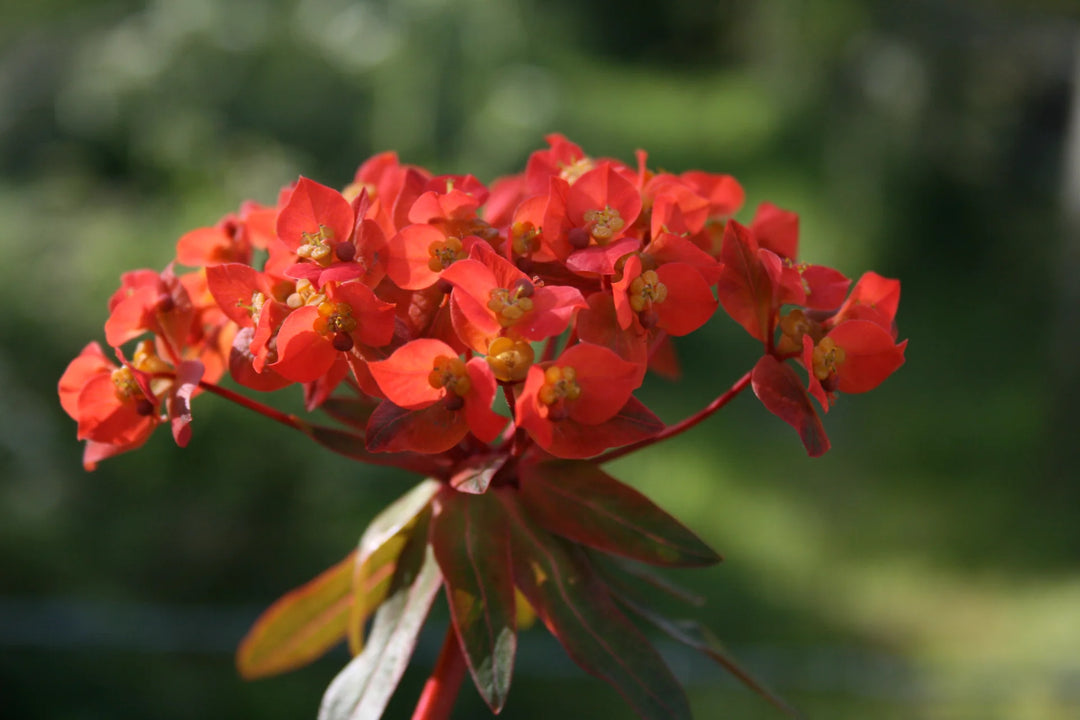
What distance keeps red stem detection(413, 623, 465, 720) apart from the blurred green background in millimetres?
547

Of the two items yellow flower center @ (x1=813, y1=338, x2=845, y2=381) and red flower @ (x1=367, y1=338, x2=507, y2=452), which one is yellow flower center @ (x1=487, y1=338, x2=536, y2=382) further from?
yellow flower center @ (x1=813, y1=338, x2=845, y2=381)

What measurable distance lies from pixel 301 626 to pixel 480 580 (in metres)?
0.27

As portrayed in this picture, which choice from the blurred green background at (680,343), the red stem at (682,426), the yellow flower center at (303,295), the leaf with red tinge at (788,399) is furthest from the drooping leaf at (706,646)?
the blurred green background at (680,343)

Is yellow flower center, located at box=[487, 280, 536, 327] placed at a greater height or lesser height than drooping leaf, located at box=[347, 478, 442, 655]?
greater

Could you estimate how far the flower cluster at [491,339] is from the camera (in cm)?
58

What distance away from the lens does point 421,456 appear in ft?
2.33

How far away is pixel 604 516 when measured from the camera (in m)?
0.68

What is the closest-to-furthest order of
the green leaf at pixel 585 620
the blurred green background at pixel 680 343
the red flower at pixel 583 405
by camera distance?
1. the red flower at pixel 583 405
2. the green leaf at pixel 585 620
3. the blurred green background at pixel 680 343

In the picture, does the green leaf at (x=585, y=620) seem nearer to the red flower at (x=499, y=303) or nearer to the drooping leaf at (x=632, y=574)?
the drooping leaf at (x=632, y=574)

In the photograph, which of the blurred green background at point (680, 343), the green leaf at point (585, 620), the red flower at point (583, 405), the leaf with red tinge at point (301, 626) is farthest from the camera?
the blurred green background at point (680, 343)

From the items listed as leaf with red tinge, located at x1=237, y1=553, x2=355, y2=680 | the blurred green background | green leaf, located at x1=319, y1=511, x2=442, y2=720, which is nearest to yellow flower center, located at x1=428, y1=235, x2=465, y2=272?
green leaf, located at x1=319, y1=511, x2=442, y2=720

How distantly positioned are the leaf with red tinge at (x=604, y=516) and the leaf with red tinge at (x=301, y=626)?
24 centimetres

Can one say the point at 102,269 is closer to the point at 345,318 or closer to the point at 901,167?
the point at 345,318

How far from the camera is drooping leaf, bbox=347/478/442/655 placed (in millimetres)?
731
